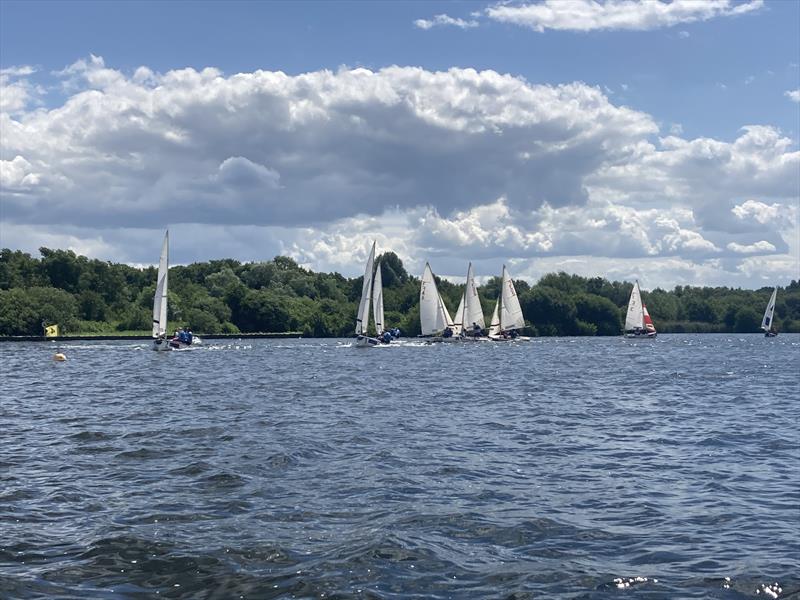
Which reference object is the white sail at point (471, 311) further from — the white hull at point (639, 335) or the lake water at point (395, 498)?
the lake water at point (395, 498)

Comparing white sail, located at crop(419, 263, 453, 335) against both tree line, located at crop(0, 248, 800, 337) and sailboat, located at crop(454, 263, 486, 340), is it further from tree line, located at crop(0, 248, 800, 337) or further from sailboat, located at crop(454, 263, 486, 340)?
tree line, located at crop(0, 248, 800, 337)

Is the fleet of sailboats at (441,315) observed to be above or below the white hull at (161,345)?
above

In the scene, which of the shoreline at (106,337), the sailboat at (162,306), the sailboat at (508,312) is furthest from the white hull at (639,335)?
the sailboat at (162,306)

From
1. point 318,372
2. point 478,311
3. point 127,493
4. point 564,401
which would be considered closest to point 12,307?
point 478,311

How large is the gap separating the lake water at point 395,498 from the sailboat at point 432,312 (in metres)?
77.5

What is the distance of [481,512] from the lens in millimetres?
16594

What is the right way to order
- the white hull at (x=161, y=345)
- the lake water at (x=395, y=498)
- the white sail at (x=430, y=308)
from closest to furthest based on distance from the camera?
the lake water at (x=395, y=498), the white hull at (x=161, y=345), the white sail at (x=430, y=308)

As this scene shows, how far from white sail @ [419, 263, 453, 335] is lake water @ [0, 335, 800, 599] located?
3047 inches

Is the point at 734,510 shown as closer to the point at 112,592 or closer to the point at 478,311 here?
the point at 112,592

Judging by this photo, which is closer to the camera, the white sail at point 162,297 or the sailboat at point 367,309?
the white sail at point 162,297

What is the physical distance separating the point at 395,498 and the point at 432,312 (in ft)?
331

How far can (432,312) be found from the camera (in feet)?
389

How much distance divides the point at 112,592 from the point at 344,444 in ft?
43.8

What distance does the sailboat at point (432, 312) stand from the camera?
11606cm
